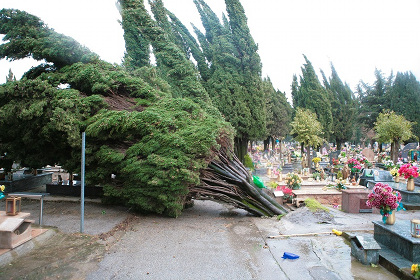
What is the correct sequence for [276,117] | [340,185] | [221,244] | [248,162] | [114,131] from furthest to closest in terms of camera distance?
[276,117] < [248,162] < [340,185] < [114,131] < [221,244]

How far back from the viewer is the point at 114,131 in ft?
29.1

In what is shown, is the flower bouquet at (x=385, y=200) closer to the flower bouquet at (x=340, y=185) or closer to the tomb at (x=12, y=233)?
the flower bouquet at (x=340, y=185)

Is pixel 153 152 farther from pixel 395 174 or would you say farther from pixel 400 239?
pixel 395 174

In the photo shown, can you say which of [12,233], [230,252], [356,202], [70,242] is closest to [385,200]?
[230,252]

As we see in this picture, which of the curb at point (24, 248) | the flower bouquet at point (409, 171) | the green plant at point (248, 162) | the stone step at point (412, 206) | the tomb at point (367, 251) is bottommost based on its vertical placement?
the curb at point (24, 248)

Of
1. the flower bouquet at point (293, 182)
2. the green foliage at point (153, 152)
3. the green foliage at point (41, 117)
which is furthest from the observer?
the flower bouquet at point (293, 182)

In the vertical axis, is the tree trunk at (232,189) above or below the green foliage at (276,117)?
below

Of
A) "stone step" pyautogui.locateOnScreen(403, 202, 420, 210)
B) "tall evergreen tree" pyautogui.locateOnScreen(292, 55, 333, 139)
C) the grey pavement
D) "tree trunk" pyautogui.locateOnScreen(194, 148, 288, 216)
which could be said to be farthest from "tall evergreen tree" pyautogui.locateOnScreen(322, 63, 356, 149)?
"tree trunk" pyautogui.locateOnScreen(194, 148, 288, 216)

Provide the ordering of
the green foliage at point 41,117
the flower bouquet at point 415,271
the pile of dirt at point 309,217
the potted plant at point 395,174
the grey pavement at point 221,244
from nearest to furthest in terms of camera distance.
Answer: the flower bouquet at point 415,271 < the grey pavement at point 221,244 < the pile of dirt at point 309,217 < the green foliage at point 41,117 < the potted plant at point 395,174

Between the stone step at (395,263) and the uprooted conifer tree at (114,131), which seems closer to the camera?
the stone step at (395,263)

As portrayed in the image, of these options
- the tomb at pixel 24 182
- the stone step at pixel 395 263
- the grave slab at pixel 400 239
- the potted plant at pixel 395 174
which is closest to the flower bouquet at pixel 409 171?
the potted plant at pixel 395 174

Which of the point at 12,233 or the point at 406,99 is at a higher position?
the point at 406,99

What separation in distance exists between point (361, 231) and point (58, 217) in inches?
317

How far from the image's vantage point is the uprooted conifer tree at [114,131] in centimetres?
821
